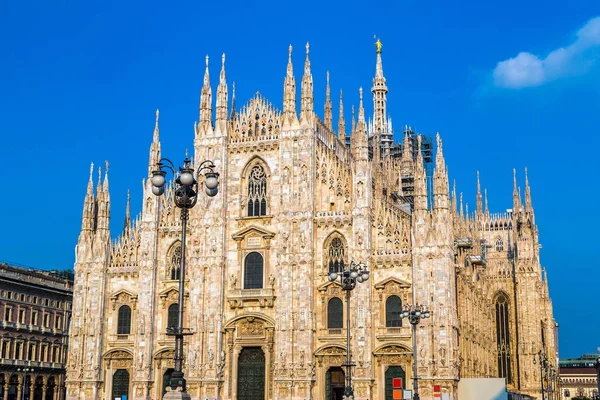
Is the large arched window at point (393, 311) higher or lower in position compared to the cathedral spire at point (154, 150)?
lower

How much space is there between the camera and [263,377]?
58.7 metres

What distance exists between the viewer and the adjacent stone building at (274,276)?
5547 cm

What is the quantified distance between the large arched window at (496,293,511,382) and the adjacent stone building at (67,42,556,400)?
18027 millimetres

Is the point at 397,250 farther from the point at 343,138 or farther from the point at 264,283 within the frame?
the point at 343,138

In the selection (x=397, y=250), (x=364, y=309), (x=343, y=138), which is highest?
(x=343, y=138)

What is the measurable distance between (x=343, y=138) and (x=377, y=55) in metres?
41.2

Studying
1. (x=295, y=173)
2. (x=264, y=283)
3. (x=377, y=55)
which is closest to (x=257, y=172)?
(x=295, y=173)

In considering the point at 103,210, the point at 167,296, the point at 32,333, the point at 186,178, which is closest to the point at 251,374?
the point at 167,296

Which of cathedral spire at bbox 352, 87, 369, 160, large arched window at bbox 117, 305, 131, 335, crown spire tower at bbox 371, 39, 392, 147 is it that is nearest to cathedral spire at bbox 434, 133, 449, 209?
cathedral spire at bbox 352, 87, 369, 160

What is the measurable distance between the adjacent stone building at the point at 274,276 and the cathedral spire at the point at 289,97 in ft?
0.28

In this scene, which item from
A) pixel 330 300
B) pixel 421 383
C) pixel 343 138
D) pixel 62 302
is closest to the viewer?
pixel 421 383

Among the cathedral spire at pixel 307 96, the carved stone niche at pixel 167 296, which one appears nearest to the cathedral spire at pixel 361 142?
the cathedral spire at pixel 307 96

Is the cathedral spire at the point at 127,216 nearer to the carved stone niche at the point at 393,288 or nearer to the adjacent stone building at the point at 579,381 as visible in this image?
the carved stone niche at the point at 393,288

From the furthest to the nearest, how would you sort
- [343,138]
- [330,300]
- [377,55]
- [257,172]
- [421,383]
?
1. [377,55]
2. [343,138]
3. [257,172]
4. [330,300]
5. [421,383]
